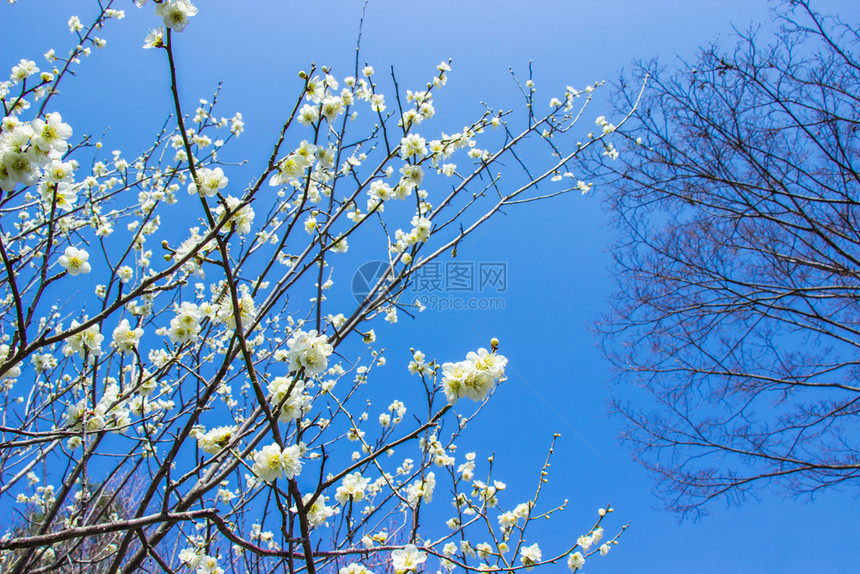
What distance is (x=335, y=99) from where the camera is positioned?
2096 mm

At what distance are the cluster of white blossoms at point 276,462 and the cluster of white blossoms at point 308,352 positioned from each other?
276 millimetres

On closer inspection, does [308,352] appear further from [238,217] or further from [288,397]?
[238,217]

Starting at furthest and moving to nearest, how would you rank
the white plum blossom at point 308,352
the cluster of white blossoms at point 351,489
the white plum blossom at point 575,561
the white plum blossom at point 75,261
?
the white plum blossom at point 575,561, the cluster of white blossoms at point 351,489, the white plum blossom at point 75,261, the white plum blossom at point 308,352

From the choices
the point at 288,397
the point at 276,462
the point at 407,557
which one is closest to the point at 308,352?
the point at 288,397

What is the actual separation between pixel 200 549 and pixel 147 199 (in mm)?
2818

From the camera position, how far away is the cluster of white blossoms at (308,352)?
149cm

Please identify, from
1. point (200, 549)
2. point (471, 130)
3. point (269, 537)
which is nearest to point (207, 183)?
point (200, 549)

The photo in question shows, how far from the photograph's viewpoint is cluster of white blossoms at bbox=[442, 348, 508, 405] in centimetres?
144

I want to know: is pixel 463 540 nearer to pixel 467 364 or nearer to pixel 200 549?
pixel 200 549

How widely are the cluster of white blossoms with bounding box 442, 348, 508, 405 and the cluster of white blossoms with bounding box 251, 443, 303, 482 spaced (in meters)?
0.58

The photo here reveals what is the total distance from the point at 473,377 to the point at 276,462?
30.2 inches

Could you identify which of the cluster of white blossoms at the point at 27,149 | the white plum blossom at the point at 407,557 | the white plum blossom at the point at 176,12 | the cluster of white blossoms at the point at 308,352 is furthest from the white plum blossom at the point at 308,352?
the white plum blossom at the point at 176,12

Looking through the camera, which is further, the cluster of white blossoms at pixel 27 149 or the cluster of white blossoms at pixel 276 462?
the cluster of white blossoms at pixel 276 462

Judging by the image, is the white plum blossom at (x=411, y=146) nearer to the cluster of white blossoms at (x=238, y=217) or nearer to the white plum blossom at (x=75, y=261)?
the cluster of white blossoms at (x=238, y=217)
